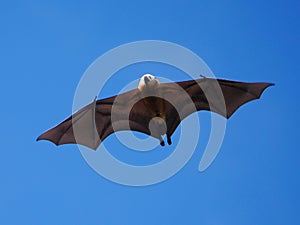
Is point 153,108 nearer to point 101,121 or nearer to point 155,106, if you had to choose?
point 155,106

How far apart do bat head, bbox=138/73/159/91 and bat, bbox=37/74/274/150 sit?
3 centimetres

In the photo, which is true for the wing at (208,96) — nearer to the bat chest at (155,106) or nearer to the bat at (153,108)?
the bat at (153,108)

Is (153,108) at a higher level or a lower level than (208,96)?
lower

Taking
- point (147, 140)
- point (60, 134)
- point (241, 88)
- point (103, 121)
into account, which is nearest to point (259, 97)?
point (241, 88)

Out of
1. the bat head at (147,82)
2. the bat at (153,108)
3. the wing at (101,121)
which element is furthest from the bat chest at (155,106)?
the bat head at (147,82)

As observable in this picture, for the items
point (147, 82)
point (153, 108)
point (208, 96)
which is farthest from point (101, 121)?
point (208, 96)

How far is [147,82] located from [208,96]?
88.9 inches

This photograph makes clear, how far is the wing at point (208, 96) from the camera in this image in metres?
15.9

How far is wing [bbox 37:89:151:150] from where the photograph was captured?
52.2 feet

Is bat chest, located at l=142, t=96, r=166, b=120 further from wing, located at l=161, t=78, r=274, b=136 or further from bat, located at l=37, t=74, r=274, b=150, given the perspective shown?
wing, located at l=161, t=78, r=274, b=136

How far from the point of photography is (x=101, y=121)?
647 inches

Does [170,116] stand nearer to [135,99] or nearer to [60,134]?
[135,99]

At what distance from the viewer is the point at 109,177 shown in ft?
47.5

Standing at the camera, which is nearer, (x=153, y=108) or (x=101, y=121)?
(x=153, y=108)
